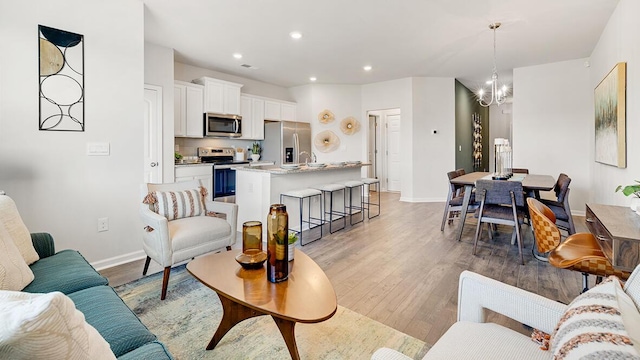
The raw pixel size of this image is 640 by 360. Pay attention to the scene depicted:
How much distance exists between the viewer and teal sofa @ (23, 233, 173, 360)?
1.12m

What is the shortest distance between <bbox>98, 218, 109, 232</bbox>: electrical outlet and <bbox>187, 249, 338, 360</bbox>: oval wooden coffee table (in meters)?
1.74

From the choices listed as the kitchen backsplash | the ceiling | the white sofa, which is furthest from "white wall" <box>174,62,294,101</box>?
the white sofa

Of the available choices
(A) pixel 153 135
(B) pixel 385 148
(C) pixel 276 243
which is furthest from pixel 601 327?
(B) pixel 385 148

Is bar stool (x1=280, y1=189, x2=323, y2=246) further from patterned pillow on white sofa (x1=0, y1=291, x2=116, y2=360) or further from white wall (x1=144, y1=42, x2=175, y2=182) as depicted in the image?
patterned pillow on white sofa (x1=0, y1=291, x2=116, y2=360)

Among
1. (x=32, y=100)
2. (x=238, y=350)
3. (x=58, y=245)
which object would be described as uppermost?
(x=32, y=100)

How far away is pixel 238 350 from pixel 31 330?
1.38 meters

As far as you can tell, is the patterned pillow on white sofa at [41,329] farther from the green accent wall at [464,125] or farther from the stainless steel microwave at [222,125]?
the green accent wall at [464,125]

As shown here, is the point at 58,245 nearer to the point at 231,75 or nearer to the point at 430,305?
Answer: the point at 430,305

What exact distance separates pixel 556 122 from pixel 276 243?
5.85 meters

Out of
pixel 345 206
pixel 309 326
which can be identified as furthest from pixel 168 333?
pixel 345 206

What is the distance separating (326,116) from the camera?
276 inches

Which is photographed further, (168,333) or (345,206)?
(345,206)

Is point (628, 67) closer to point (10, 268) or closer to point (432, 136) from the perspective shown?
point (432, 136)

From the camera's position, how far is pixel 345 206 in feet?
16.9
